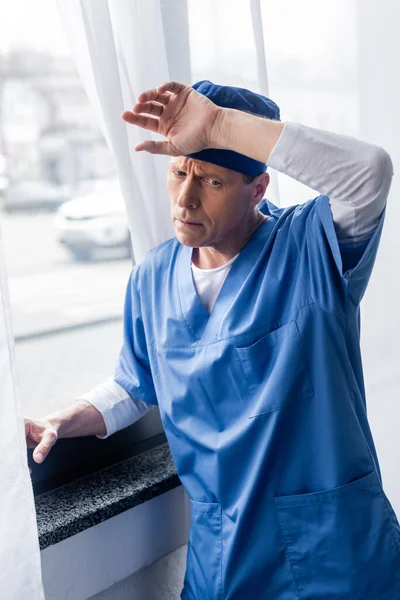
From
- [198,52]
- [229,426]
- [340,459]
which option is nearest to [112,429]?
[229,426]

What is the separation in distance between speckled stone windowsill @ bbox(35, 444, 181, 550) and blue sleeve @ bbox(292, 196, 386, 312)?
1.81 feet

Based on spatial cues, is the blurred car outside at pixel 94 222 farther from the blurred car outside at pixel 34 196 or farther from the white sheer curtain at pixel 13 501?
the white sheer curtain at pixel 13 501

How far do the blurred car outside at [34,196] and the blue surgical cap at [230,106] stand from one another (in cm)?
29

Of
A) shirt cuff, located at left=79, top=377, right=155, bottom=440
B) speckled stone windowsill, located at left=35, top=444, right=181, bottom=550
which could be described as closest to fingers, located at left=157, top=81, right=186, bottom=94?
shirt cuff, located at left=79, top=377, right=155, bottom=440

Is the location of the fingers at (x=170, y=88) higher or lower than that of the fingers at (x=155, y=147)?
higher

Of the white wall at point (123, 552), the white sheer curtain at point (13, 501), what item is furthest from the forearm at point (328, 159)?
the white wall at point (123, 552)

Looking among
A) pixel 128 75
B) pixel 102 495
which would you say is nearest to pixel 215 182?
pixel 128 75

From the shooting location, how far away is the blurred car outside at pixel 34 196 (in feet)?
4.27

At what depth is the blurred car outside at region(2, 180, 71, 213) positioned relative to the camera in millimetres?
1301

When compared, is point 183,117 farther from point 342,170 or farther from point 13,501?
point 13,501

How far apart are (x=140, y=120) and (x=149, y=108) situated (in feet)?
0.08

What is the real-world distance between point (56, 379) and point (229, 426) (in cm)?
38

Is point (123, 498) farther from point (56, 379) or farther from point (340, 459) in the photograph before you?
point (340, 459)

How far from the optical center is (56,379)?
4.69ft
